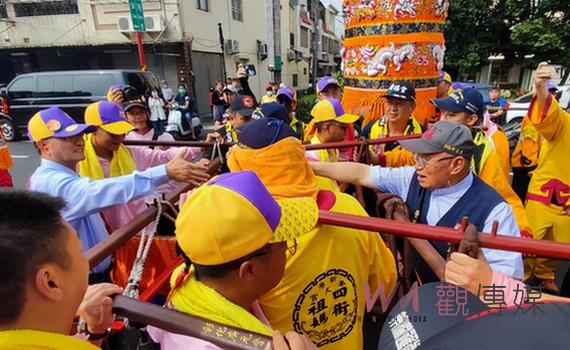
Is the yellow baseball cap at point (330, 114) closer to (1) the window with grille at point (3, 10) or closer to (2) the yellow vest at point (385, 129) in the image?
(2) the yellow vest at point (385, 129)

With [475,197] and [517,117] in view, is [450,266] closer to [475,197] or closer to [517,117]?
[475,197]

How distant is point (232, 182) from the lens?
952mm

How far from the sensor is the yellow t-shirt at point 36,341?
2.07ft

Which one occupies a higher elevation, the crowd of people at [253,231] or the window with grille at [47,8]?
the window with grille at [47,8]

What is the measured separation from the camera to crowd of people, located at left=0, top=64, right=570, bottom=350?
0.74 meters

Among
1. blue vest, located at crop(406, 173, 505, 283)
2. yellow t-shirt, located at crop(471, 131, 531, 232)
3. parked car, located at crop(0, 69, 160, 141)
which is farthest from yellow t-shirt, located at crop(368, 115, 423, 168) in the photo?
parked car, located at crop(0, 69, 160, 141)

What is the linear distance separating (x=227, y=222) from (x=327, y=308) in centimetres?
60

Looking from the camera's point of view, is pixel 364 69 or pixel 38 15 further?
pixel 38 15

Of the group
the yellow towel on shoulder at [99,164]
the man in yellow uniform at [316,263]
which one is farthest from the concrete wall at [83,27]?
the man in yellow uniform at [316,263]

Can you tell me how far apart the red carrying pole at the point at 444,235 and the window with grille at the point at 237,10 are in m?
19.2

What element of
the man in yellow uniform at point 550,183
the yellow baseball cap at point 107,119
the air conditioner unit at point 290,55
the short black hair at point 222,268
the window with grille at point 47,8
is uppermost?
the window with grille at point 47,8

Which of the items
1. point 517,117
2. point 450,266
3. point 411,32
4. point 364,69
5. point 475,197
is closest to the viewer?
point 450,266

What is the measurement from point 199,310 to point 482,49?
63.8 ft

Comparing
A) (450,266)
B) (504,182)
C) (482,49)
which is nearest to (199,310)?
(450,266)
